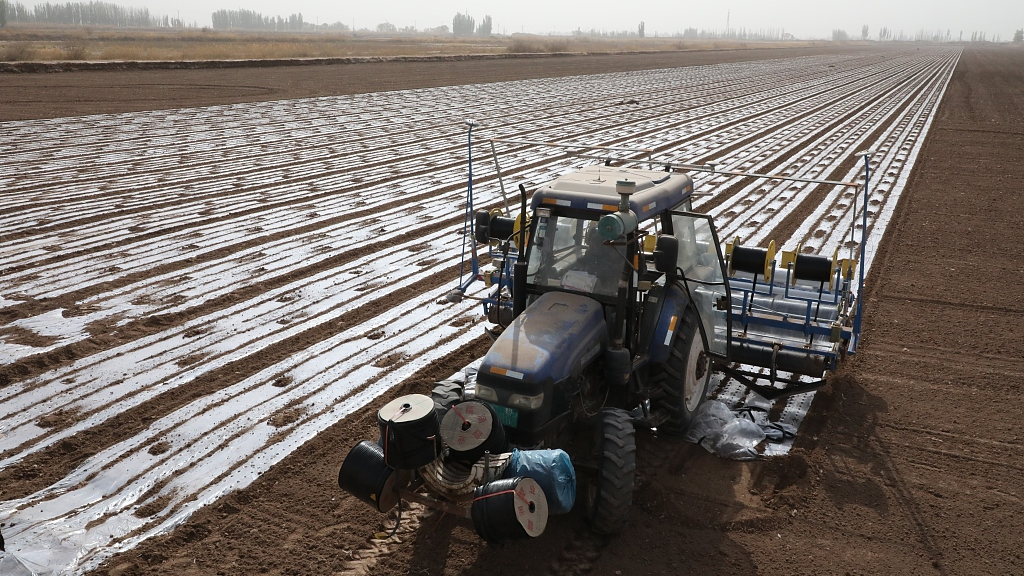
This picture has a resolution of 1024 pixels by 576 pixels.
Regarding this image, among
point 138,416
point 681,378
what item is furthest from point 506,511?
point 138,416

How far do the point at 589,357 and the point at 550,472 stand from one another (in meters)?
0.98

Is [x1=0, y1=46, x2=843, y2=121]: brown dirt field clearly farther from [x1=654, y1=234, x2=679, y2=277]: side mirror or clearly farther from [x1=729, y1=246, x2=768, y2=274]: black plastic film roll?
[x1=654, y1=234, x2=679, y2=277]: side mirror

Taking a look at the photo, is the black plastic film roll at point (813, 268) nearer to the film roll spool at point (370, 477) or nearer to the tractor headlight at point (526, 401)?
the tractor headlight at point (526, 401)

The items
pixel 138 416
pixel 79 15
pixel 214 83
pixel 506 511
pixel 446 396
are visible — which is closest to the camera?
pixel 506 511

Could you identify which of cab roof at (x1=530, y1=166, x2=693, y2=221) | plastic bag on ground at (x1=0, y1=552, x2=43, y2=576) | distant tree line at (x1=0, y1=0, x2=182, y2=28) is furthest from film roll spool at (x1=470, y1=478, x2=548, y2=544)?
distant tree line at (x1=0, y1=0, x2=182, y2=28)

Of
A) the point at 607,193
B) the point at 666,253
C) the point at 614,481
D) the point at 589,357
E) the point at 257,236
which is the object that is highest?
the point at 607,193

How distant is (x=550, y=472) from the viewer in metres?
4.53

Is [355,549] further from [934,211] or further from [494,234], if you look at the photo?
[934,211]

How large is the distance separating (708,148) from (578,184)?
15394mm

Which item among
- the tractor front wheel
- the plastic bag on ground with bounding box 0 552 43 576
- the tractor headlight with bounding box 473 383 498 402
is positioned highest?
the tractor headlight with bounding box 473 383 498 402

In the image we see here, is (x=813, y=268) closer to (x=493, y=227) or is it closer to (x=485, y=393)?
(x=493, y=227)

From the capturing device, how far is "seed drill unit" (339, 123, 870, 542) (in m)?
4.55

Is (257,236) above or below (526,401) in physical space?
below

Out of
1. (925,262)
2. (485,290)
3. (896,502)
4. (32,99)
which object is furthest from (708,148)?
(32,99)
